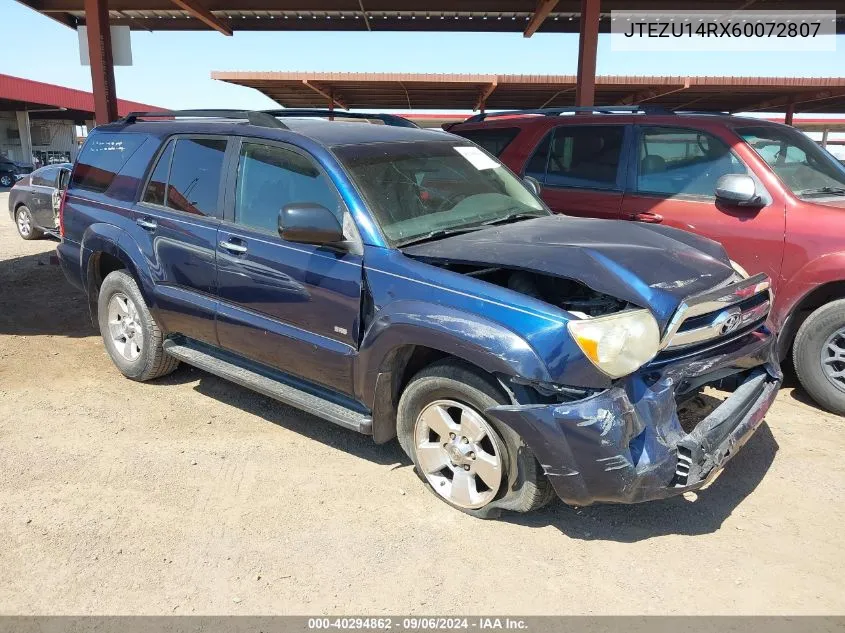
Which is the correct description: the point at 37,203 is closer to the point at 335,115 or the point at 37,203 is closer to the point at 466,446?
the point at 335,115

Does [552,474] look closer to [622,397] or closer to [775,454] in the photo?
[622,397]

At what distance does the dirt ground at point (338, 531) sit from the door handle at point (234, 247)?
3.84 ft

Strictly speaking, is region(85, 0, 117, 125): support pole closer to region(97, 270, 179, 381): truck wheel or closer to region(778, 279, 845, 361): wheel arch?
region(97, 270, 179, 381): truck wheel

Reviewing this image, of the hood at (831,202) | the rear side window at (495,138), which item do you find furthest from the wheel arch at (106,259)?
the hood at (831,202)

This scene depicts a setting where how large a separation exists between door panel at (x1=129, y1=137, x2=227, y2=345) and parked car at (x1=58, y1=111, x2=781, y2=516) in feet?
0.05

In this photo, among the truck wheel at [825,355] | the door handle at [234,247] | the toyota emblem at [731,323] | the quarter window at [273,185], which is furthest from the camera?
the truck wheel at [825,355]

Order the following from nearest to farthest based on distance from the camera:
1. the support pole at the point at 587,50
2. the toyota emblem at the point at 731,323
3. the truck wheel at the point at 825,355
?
1. the toyota emblem at the point at 731,323
2. the truck wheel at the point at 825,355
3. the support pole at the point at 587,50

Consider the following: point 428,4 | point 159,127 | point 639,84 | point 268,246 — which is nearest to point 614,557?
point 268,246

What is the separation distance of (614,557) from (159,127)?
4157 mm

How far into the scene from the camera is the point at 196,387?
503 cm

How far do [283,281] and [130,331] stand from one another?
6.53 ft

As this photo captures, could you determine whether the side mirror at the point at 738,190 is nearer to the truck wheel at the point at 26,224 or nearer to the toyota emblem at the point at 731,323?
the toyota emblem at the point at 731,323

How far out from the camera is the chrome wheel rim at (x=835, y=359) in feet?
14.4

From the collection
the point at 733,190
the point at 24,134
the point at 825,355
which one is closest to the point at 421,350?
the point at 733,190
